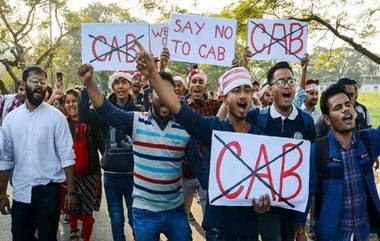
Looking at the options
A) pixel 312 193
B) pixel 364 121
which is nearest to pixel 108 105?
pixel 312 193

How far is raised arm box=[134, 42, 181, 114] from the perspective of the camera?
2.51 m

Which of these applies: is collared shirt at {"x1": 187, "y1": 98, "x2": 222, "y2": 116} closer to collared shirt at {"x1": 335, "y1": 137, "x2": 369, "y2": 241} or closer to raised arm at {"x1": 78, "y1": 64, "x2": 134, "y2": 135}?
raised arm at {"x1": 78, "y1": 64, "x2": 134, "y2": 135}

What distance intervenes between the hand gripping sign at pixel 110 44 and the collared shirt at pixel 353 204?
6.98 feet

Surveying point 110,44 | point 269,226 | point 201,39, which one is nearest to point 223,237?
point 269,226

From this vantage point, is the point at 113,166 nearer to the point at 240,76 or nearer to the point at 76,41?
the point at 240,76

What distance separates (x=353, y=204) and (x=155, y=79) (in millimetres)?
1467

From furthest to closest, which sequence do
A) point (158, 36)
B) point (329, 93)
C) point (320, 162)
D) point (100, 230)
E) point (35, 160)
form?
1. point (100, 230)
2. point (158, 36)
3. point (35, 160)
4. point (329, 93)
5. point (320, 162)

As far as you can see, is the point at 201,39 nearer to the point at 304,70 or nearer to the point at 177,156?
the point at 304,70

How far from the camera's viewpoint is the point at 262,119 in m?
3.21

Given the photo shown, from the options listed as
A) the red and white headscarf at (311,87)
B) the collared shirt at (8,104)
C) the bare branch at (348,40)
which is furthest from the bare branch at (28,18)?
the red and white headscarf at (311,87)

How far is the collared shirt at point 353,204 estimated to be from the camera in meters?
2.78

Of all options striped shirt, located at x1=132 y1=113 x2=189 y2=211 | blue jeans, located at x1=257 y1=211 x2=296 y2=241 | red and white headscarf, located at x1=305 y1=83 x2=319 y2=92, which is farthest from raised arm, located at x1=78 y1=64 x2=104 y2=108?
red and white headscarf, located at x1=305 y1=83 x2=319 y2=92

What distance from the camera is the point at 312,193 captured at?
2.81 metres

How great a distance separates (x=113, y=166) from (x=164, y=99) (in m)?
1.94
